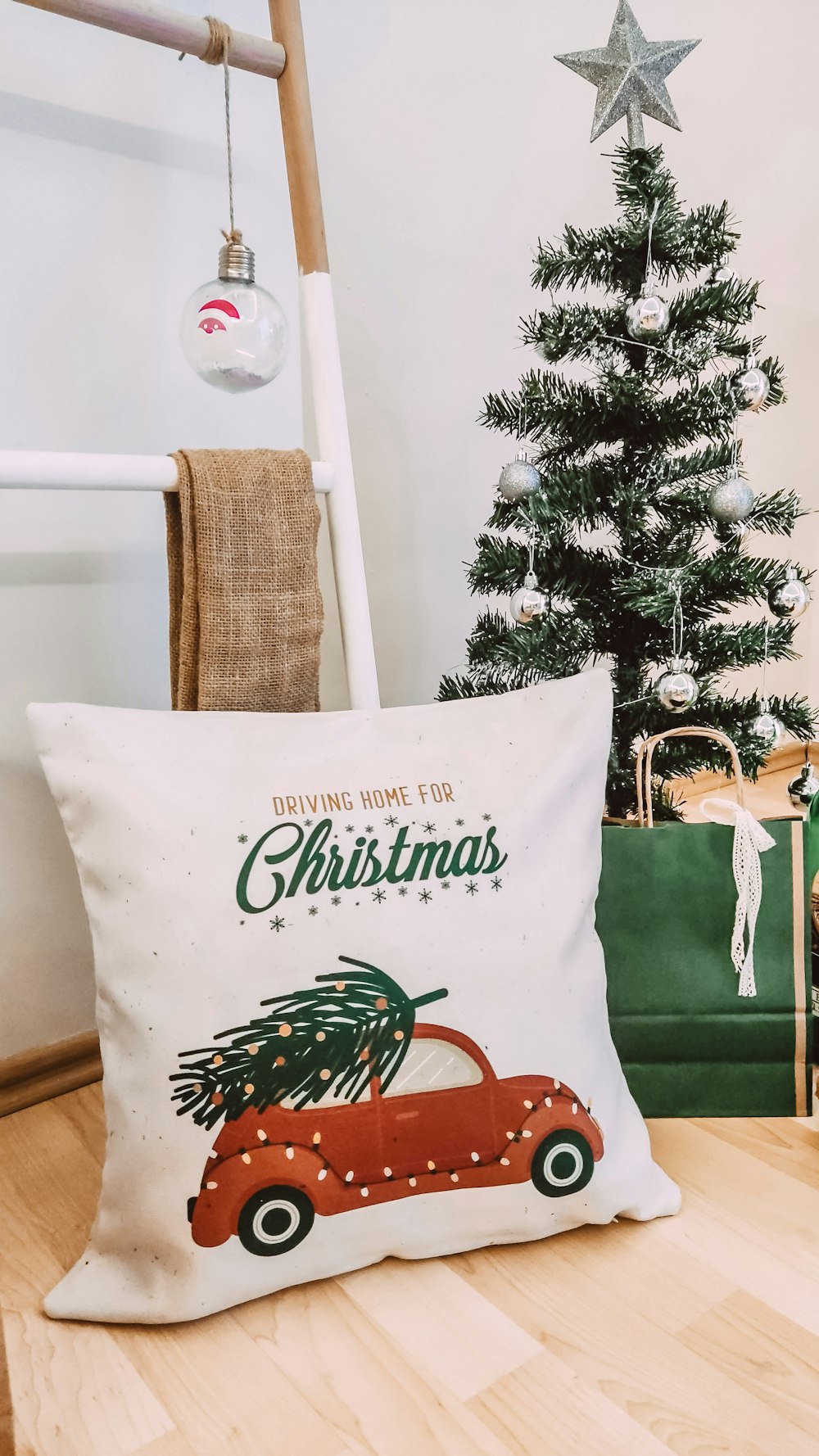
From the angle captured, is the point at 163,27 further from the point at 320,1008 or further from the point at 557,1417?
the point at 557,1417

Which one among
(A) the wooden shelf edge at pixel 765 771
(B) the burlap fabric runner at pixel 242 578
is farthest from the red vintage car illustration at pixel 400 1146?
(A) the wooden shelf edge at pixel 765 771

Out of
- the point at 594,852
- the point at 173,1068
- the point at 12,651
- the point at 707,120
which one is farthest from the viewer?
the point at 707,120

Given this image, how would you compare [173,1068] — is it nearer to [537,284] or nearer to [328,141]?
[537,284]

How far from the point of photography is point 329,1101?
0.66m

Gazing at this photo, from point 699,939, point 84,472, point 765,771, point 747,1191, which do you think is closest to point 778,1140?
point 747,1191

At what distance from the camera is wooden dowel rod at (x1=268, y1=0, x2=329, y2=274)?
90cm

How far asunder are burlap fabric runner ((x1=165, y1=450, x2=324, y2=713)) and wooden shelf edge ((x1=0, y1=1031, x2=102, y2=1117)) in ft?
1.27

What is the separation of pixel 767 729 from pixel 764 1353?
21.9 inches

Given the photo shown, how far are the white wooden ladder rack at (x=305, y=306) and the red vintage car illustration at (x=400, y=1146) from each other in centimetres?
40

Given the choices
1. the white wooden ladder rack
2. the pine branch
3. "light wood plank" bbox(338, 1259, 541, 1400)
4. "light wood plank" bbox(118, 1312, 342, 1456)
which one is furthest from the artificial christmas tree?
"light wood plank" bbox(118, 1312, 342, 1456)

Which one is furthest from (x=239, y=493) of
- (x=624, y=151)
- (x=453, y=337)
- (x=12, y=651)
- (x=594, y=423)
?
(x=453, y=337)

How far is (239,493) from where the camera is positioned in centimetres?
83

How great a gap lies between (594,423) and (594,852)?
459 millimetres

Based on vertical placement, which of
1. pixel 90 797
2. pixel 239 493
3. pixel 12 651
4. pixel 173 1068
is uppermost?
pixel 239 493
